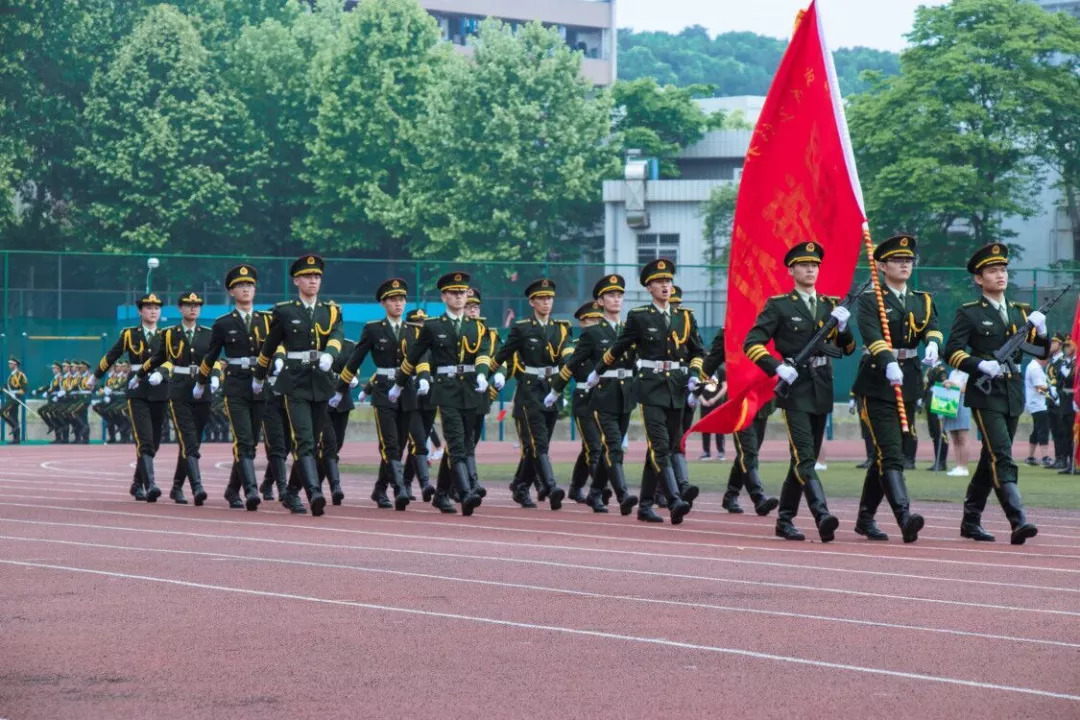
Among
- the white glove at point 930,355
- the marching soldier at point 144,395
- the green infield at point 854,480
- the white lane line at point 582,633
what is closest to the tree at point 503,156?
the green infield at point 854,480

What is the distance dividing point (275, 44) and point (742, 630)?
64925 mm

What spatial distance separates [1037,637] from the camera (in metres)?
9.01

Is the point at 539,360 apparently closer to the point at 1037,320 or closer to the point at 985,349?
the point at 985,349

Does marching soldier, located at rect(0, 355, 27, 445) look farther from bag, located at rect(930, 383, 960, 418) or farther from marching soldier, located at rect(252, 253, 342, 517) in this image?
marching soldier, located at rect(252, 253, 342, 517)

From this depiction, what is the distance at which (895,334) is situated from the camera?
45.9 ft

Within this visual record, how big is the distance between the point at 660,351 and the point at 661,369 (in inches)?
7.0

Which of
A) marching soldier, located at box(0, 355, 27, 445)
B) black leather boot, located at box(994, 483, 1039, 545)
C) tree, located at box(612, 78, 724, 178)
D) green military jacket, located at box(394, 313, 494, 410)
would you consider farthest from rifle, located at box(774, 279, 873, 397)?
tree, located at box(612, 78, 724, 178)

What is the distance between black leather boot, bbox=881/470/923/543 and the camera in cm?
1366

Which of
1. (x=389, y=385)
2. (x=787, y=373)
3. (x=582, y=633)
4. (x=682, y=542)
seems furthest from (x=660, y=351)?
(x=582, y=633)

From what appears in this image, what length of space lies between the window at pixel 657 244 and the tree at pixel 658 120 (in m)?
6.81

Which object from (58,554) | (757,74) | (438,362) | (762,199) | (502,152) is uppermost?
(757,74)

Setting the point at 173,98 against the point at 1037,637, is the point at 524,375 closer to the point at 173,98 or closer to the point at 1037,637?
the point at 1037,637

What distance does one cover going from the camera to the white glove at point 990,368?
13.7 m

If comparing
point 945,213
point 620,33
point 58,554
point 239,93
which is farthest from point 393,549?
point 620,33
